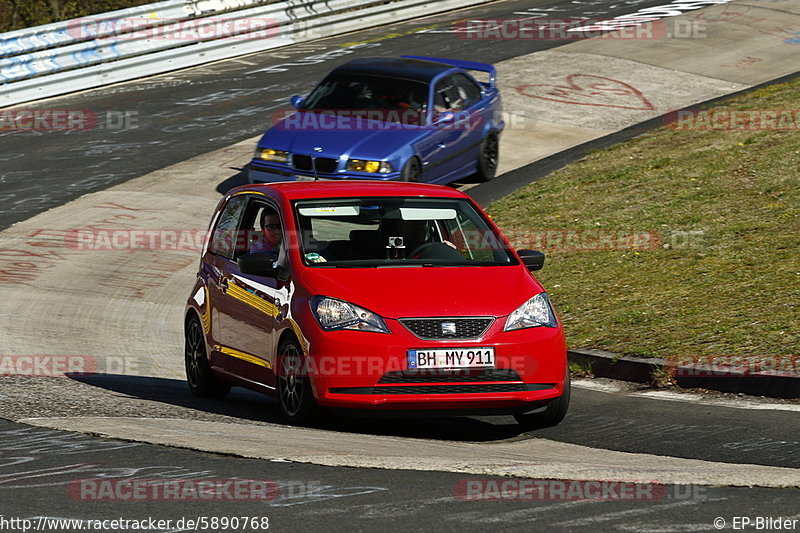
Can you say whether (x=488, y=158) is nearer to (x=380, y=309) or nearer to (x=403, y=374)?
(x=380, y=309)

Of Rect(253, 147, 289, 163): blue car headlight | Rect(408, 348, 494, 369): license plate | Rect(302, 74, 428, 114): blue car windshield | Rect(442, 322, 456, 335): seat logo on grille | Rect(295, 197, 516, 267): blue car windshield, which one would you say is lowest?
Rect(253, 147, 289, 163): blue car headlight

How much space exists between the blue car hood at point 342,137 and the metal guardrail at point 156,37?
8.91 meters

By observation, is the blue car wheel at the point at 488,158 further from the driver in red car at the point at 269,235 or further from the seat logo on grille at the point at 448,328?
the seat logo on grille at the point at 448,328

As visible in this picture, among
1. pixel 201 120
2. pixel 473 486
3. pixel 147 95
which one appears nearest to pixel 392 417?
pixel 473 486

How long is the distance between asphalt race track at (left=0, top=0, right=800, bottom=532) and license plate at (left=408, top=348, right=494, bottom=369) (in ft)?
1.61

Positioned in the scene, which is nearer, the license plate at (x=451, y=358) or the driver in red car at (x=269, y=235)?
the license plate at (x=451, y=358)

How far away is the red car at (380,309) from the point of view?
8.07 m

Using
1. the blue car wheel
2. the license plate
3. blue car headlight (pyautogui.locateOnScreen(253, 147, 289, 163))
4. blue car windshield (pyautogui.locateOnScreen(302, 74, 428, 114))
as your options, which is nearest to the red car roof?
the license plate

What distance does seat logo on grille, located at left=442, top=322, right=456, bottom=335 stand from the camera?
811 centimetres

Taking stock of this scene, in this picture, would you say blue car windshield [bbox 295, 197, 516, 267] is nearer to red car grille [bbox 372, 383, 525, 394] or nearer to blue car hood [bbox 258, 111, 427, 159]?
red car grille [bbox 372, 383, 525, 394]

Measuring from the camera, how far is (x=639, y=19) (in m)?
32.9

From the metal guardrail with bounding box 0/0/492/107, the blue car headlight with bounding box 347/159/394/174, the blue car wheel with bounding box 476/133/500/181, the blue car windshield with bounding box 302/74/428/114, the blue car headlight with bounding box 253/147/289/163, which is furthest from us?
the metal guardrail with bounding box 0/0/492/107

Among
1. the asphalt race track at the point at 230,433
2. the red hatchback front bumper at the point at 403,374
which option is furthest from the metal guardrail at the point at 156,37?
the red hatchback front bumper at the point at 403,374

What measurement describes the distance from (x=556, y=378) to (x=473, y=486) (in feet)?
6.47
